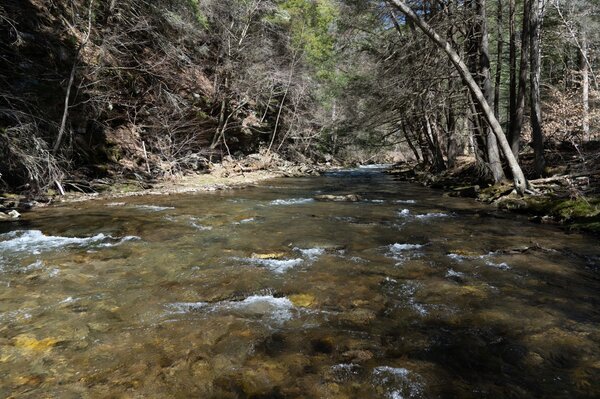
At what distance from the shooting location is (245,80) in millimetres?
23766

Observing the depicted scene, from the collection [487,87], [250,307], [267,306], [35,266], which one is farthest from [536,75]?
[35,266]

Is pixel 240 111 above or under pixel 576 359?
above

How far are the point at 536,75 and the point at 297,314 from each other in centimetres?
1278

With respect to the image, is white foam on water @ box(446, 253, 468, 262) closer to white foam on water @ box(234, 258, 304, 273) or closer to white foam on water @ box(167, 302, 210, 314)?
white foam on water @ box(234, 258, 304, 273)

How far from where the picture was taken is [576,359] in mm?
3125

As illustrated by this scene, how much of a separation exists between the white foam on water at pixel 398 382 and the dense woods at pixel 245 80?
9529mm

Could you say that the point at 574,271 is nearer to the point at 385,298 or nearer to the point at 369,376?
the point at 385,298

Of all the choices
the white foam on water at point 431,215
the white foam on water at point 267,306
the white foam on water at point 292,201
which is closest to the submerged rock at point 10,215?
the white foam on water at point 292,201

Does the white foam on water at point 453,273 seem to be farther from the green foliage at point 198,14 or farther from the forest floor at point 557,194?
the green foliage at point 198,14

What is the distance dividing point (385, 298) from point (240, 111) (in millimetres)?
23612

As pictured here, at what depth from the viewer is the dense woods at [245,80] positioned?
11516 mm

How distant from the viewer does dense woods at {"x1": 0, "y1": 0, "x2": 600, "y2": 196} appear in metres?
11.5

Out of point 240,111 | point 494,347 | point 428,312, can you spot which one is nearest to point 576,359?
point 494,347

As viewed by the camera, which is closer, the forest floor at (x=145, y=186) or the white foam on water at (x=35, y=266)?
the white foam on water at (x=35, y=266)
